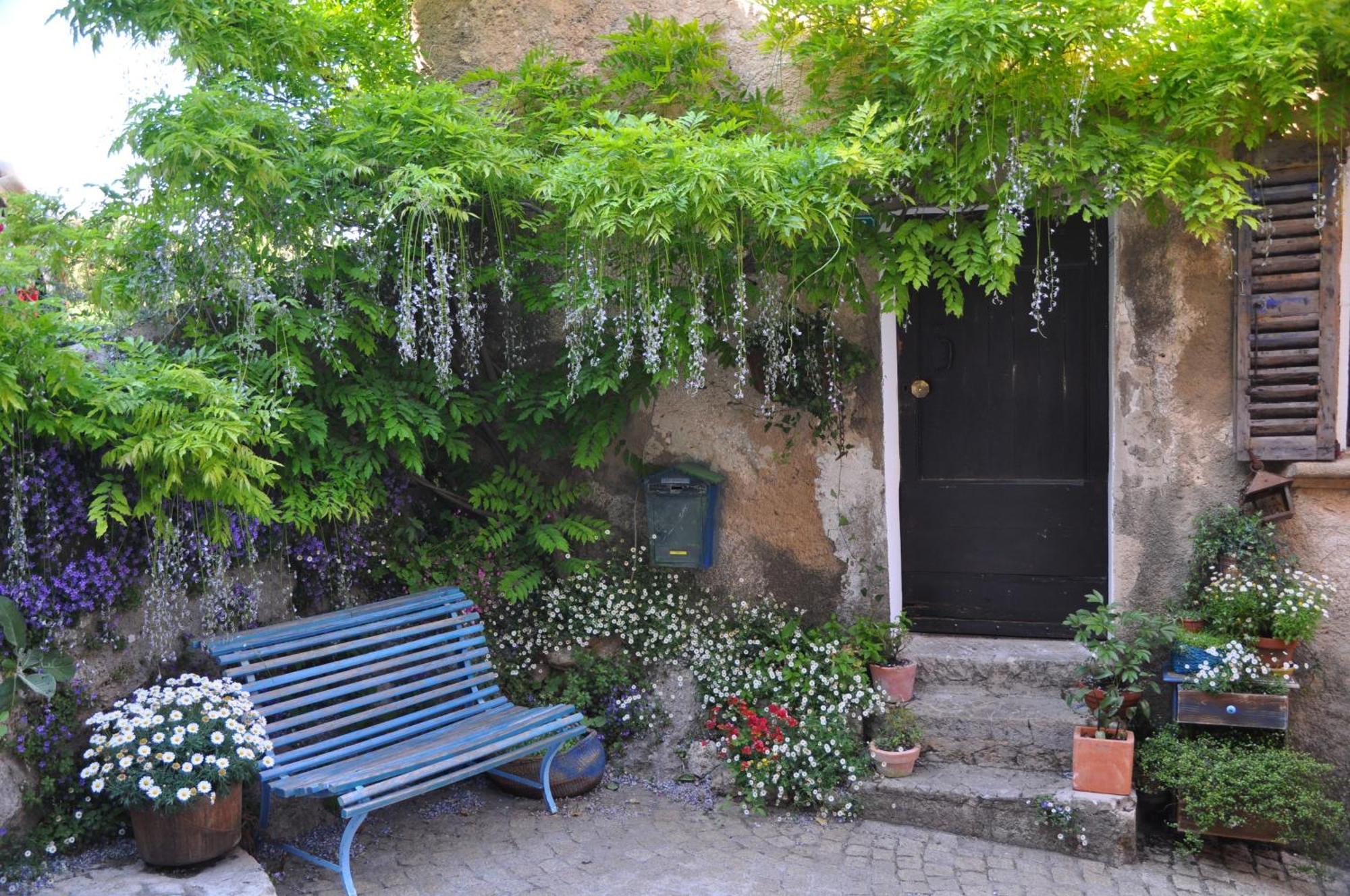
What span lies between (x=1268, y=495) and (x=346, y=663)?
393 cm

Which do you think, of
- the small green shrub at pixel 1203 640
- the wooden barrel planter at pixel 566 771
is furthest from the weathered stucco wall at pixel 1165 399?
the wooden barrel planter at pixel 566 771

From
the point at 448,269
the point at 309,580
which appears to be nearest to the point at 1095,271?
the point at 448,269

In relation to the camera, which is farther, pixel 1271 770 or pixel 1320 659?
pixel 1320 659

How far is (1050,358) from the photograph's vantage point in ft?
17.7

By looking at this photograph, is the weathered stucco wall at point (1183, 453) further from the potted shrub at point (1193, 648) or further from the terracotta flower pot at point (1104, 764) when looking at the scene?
the terracotta flower pot at point (1104, 764)

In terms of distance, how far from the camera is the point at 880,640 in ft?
16.9

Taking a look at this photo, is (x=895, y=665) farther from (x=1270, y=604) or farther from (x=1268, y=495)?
(x=1268, y=495)

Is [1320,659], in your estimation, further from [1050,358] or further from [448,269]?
[448,269]

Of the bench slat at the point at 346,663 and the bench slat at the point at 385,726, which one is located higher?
the bench slat at the point at 346,663

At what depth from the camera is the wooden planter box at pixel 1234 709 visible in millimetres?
4195

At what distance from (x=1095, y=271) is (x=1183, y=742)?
2.27 meters

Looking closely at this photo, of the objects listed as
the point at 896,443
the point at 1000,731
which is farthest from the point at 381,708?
the point at 896,443

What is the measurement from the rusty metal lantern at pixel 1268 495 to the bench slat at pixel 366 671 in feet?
11.2

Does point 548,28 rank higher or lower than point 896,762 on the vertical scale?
higher
